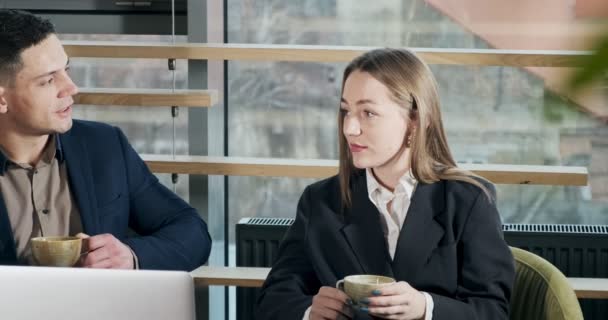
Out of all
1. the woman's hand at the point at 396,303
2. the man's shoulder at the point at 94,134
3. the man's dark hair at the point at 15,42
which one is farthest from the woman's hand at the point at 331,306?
the man's dark hair at the point at 15,42

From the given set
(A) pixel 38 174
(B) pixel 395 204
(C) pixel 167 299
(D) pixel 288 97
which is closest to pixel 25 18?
(A) pixel 38 174

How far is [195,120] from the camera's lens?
9.36 ft

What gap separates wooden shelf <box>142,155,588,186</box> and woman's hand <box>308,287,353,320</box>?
1.16 m

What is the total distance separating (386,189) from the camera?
1645 millimetres

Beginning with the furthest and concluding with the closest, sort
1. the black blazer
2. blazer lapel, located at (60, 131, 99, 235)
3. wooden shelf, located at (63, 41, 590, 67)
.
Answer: wooden shelf, located at (63, 41, 590, 67), blazer lapel, located at (60, 131, 99, 235), the black blazer

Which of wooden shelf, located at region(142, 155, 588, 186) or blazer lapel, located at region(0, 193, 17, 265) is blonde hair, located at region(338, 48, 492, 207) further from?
wooden shelf, located at region(142, 155, 588, 186)

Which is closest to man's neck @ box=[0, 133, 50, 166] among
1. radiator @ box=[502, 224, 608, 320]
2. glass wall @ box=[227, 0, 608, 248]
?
glass wall @ box=[227, 0, 608, 248]

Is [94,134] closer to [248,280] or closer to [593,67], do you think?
[248,280]

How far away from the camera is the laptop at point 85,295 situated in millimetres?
1072

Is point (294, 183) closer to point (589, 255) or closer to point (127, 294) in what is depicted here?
point (589, 255)

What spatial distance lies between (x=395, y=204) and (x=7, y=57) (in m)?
0.93

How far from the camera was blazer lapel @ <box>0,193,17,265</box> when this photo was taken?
1795 millimetres

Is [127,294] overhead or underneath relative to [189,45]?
underneath

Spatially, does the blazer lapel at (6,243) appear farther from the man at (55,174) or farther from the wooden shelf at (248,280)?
the wooden shelf at (248,280)
